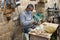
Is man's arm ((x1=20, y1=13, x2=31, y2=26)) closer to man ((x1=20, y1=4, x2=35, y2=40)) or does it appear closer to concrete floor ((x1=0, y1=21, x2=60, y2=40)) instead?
man ((x1=20, y1=4, x2=35, y2=40))

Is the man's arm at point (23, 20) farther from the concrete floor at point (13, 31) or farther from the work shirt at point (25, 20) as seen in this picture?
the concrete floor at point (13, 31)

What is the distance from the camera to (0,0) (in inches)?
113

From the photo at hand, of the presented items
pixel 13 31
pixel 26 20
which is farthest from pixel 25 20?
pixel 13 31

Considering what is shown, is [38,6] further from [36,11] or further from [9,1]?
[9,1]

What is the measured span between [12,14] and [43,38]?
0.94 meters

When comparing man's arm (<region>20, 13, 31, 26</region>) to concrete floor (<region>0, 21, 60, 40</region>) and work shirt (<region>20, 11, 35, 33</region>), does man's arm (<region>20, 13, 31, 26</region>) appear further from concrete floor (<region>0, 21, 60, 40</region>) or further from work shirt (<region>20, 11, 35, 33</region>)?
concrete floor (<region>0, 21, 60, 40</region>)

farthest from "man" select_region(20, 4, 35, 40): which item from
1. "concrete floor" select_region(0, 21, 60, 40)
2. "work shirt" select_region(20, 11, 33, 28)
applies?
"concrete floor" select_region(0, 21, 60, 40)

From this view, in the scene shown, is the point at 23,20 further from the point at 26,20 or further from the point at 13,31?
the point at 13,31

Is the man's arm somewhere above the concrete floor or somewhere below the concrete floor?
above

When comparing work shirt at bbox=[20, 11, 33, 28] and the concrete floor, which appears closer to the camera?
the concrete floor

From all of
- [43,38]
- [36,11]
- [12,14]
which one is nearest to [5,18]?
[12,14]

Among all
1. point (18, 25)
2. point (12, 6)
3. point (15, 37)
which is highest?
point (12, 6)

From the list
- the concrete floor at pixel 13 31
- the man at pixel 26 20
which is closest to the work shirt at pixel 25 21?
the man at pixel 26 20

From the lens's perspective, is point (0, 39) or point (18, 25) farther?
point (18, 25)
